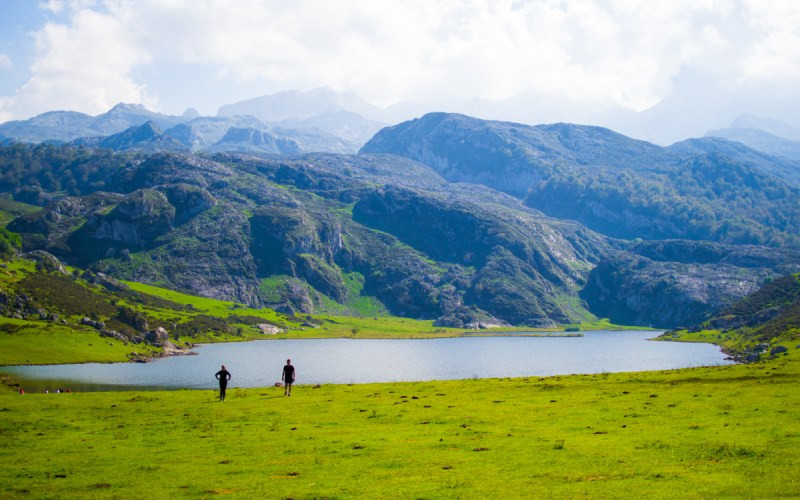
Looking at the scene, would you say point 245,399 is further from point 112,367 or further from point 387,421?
point 112,367

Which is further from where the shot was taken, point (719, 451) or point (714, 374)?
point (714, 374)

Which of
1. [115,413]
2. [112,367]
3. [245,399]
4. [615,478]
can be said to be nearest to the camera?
[615,478]

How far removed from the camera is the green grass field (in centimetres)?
2555

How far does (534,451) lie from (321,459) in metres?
9.98

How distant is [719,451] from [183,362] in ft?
587

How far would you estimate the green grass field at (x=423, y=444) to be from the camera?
25.5m

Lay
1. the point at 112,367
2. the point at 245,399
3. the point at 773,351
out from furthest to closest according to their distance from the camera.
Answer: the point at 112,367 < the point at 773,351 < the point at 245,399

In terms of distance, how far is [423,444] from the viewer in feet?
112

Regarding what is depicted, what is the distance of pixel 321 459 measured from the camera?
31109 millimetres

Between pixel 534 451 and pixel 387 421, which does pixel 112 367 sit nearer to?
pixel 387 421

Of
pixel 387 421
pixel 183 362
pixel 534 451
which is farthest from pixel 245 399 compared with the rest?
pixel 183 362

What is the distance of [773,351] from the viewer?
142 metres

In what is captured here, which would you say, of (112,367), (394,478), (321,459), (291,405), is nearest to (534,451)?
(394,478)

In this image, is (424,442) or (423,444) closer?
(423,444)
